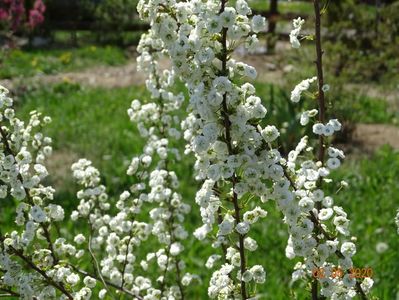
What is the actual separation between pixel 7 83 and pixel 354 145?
5873mm

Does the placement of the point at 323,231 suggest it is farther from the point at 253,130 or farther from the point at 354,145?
the point at 354,145

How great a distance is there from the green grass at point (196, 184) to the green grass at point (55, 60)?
192 cm

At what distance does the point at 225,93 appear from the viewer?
5.62 feet

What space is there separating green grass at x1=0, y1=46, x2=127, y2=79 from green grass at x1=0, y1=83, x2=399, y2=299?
1.92 m

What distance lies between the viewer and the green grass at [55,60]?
446 inches

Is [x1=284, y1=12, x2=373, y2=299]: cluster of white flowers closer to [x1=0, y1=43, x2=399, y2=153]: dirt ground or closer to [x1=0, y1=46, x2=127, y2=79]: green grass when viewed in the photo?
[x1=0, y1=43, x2=399, y2=153]: dirt ground

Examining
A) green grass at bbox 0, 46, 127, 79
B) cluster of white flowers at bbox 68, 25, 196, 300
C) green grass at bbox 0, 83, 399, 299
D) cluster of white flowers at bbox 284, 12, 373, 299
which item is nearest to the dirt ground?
green grass at bbox 0, 46, 127, 79

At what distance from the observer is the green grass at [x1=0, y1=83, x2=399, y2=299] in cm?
429

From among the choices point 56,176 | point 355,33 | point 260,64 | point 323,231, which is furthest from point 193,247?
point 260,64

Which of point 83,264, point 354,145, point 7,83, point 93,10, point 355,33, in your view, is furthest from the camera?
point 93,10

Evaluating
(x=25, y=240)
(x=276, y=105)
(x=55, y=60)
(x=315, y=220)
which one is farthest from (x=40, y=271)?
(x=55, y=60)

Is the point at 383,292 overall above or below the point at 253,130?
below

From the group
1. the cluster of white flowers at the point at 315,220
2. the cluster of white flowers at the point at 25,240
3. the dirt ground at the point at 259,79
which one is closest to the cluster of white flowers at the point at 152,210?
the cluster of white flowers at the point at 25,240

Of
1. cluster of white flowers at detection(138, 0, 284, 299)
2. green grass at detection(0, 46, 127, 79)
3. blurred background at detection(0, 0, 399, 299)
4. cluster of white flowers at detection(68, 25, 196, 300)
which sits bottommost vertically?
green grass at detection(0, 46, 127, 79)
